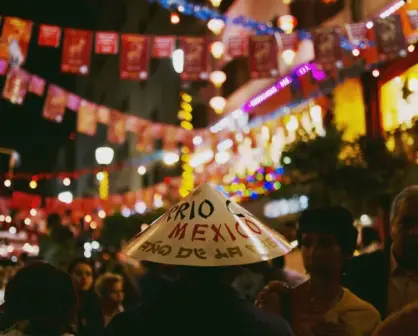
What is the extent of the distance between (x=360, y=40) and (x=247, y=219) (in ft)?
39.4

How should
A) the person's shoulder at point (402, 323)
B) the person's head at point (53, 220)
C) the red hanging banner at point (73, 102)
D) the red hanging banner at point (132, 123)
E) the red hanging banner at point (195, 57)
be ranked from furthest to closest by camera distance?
the red hanging banner at point (132, 123)
the red hanging banner at point (73, 102)
the red hanging banner at point (195, 57)
the person's head at point (53, 220)
the person's shoulder at point (402, 323)

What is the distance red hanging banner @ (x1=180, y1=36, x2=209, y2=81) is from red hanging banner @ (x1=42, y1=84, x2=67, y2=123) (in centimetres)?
473

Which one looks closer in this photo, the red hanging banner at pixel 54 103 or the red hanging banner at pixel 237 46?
the red hanging banner at pixel 237 46

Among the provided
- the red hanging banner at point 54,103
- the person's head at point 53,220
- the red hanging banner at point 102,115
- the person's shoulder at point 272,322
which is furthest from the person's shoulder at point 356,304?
the red hanging banner at point 102,115

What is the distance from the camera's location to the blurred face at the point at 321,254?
3.22m

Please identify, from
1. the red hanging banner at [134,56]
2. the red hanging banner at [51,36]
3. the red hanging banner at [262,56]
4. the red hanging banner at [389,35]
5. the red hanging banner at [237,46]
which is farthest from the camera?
the red hanging banner at [237,46]

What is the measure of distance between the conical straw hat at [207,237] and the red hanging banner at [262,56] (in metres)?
12.1

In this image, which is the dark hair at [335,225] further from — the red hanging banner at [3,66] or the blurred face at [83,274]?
the red hanging banner at [3,66]

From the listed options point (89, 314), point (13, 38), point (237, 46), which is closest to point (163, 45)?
point (237, 46)

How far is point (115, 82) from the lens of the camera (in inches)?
2288

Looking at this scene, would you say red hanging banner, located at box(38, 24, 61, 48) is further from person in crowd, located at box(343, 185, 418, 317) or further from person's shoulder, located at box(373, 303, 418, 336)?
person's shoulder, located at box(373, 303, 418, 336)

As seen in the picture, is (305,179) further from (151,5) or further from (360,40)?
(151,5)

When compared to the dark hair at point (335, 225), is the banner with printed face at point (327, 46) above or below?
above

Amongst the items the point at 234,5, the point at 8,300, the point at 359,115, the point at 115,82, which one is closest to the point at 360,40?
the point at 359,115
